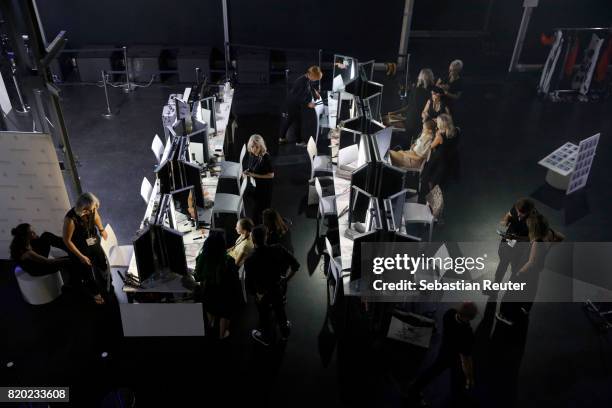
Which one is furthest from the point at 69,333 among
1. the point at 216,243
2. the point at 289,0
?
the point at 289,0

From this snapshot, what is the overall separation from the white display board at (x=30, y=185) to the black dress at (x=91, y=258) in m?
0.85

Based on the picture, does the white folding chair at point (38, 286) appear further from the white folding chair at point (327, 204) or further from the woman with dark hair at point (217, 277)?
the white folding chair at point (327, 204)

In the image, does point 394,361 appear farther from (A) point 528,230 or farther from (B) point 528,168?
(B) point 528,168

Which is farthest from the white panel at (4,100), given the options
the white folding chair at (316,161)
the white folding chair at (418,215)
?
the white folding chair at (418,215)

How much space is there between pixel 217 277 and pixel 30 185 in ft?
8.76

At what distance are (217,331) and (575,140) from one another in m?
7.21

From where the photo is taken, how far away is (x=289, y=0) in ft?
36.6

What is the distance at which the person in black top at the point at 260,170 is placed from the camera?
22.0 ft

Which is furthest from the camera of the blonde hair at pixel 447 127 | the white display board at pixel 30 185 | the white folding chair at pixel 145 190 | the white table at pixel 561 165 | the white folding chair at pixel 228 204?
the white table at pixel 561 165

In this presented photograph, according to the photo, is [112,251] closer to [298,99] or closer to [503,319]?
[298,99]

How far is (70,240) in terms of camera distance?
218 inches

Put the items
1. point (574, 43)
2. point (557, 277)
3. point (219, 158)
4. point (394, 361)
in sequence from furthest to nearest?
point (574, 43) → point (219, 158) → point (557, 277) → point (394, 361)

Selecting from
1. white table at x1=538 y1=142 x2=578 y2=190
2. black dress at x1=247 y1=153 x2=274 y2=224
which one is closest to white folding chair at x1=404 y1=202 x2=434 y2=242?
black dress at x1=247 y1=153 x2=274 y2=224

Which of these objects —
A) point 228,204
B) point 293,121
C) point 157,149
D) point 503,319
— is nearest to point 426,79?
point 293,121
